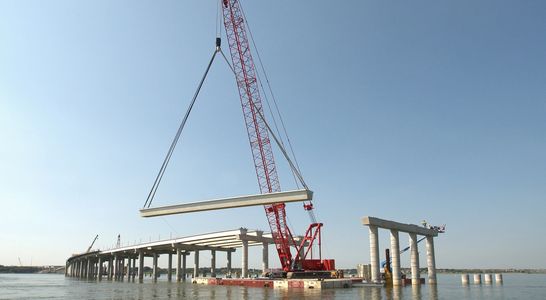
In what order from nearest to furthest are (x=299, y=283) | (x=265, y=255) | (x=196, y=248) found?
1. (x=299, y=283)
2. (x=265, y=255)
3. (x=196, y=248)

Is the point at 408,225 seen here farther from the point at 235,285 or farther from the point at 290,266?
the point at 235,285

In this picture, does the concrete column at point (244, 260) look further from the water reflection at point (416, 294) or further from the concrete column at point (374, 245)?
the concrete column at point (374, 245)

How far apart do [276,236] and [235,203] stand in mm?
31492

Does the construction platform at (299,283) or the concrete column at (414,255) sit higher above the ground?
the concrete column at (414,255)

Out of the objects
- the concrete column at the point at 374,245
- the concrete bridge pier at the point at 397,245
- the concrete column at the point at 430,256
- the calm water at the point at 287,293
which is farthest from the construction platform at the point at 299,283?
the concrete column at the point at 430,256

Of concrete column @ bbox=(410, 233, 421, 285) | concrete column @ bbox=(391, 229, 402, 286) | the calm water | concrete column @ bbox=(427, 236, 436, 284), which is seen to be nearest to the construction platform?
the calm water

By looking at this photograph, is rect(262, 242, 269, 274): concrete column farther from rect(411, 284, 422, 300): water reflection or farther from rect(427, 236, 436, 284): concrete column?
rect(411, 284, 422, 300): water reflection

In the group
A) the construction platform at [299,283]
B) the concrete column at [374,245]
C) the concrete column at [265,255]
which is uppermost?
the concrete column at [374,245]

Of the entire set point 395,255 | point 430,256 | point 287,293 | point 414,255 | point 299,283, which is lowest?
point 299,283

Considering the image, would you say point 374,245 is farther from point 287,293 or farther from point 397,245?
point 287,293

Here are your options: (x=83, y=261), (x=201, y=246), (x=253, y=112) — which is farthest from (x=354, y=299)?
(x=83, y=261)

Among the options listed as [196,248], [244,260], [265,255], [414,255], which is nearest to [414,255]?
[414,255]

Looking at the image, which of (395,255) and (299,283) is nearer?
(395,255)

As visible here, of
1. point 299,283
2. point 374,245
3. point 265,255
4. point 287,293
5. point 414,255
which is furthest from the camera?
point 265,255
